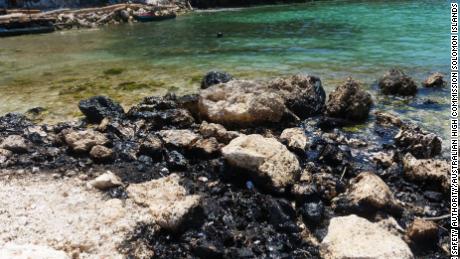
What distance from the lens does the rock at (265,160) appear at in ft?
31.2

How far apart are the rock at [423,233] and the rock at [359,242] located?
1.71 ft

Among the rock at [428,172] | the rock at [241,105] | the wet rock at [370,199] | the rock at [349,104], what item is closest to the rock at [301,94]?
the rock at [349,104]

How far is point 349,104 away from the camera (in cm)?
1438

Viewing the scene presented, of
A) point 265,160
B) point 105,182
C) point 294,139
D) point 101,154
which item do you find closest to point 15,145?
point 101,154

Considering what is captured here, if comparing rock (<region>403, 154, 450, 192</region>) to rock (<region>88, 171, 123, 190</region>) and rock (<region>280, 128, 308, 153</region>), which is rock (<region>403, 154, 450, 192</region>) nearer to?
rock (<region>280, 128, 308, 153</region>)

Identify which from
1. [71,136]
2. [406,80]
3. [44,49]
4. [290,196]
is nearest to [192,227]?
[290,196]

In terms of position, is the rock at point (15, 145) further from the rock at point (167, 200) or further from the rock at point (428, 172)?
the rock at point (428, 172)

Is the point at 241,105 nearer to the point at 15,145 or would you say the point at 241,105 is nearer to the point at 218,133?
the point at 218,133

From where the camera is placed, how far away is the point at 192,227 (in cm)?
Result: 850

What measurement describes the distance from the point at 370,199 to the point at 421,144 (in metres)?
3.73

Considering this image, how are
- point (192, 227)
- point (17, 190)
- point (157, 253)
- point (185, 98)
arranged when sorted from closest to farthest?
1. point (157, 253)
2. point (192, 227)
3. point (17, 190)
4. point (185, 98)

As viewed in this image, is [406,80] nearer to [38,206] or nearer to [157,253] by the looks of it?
[157,253]

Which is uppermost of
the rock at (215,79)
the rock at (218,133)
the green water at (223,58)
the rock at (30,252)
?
the rock at (215,79)

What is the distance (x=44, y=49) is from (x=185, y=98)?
28.2m
